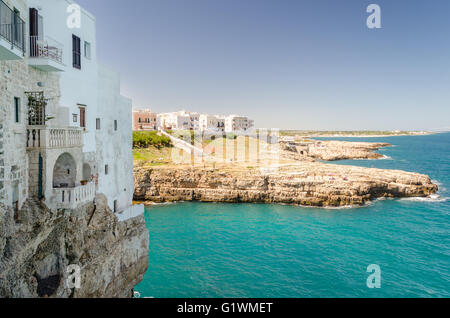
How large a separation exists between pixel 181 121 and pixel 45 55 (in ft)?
291

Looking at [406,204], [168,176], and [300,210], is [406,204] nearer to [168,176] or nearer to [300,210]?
[300,210]

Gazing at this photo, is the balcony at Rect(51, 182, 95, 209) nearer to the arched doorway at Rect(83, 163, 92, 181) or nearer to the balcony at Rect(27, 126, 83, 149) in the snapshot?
the balcony at Rect(27, 126, 83, 149)

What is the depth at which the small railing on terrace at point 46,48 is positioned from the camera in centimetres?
971

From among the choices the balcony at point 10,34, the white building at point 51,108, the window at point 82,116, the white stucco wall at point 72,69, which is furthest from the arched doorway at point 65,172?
the balcony at point 10,34

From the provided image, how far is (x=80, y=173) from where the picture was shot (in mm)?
11859

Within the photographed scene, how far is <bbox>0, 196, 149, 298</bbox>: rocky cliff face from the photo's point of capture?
8484 mm

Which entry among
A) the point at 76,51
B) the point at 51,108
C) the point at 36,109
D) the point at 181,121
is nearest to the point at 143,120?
the point at 181,121

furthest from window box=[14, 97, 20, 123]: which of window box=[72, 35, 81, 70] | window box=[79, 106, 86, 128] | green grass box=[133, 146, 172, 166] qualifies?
green grass box=[133, 146, 172, 166]

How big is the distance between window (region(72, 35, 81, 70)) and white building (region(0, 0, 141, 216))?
0.14 ft

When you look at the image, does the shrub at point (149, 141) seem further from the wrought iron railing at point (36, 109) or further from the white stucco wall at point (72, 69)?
the wrought iron railing at point (36, 109)

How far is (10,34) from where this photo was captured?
7961 mm

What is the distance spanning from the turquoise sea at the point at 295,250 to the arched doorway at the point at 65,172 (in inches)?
460

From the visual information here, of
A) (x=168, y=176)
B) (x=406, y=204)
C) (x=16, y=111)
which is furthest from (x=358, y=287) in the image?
(x=168, y=176)

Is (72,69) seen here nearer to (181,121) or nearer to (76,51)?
(76,51)
